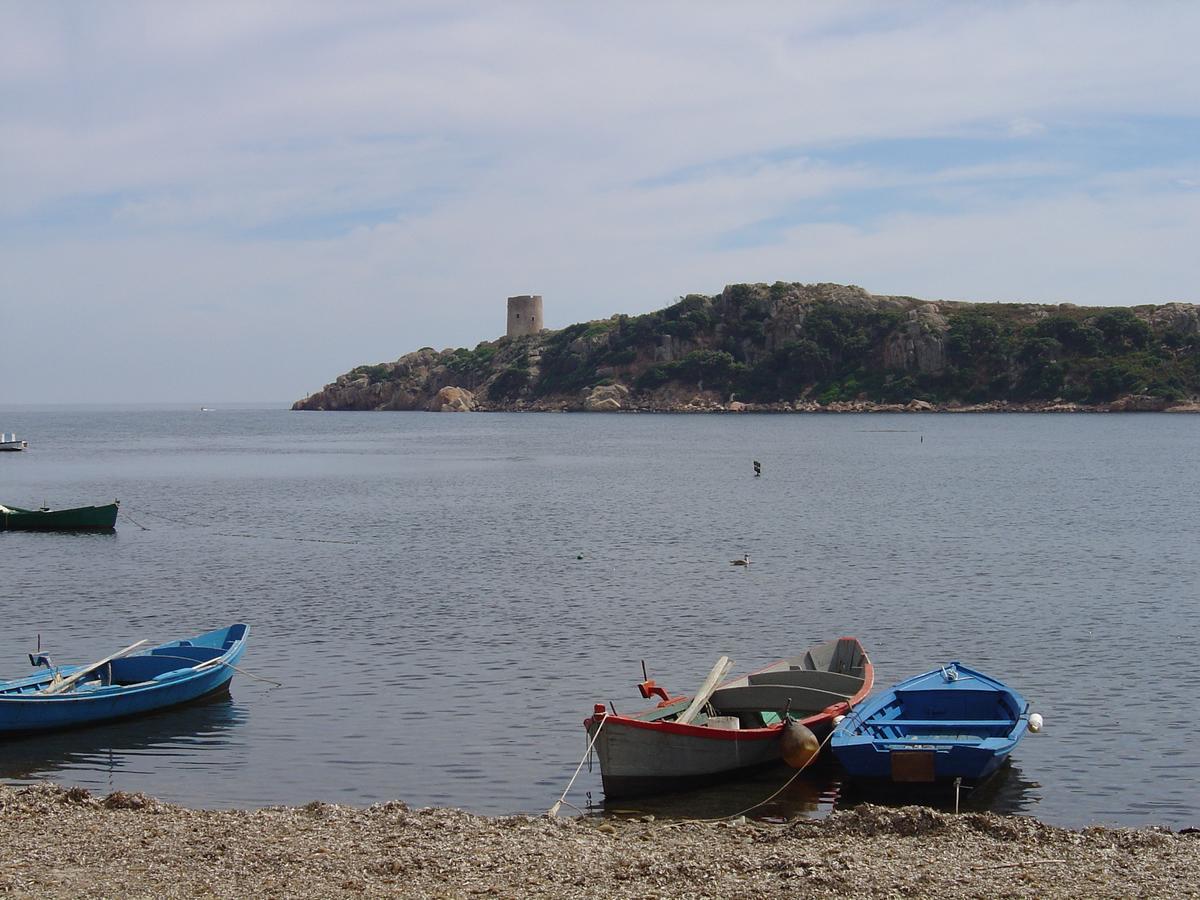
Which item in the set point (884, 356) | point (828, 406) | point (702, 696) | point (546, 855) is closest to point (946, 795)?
point (702, 696)

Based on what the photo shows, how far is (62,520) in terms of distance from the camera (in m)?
45.9

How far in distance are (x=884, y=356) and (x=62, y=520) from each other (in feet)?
478

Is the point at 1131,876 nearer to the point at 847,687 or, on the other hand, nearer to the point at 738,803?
the point at 738,803

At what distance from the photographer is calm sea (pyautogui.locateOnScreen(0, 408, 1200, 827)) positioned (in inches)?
661

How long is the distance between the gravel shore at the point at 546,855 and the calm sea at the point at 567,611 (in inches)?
69.3

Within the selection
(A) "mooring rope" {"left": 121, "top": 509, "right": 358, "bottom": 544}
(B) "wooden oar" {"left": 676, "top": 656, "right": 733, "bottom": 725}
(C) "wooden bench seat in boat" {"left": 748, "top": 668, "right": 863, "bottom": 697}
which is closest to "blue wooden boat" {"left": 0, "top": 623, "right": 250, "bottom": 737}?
(B) "wooden oar" {"left": 676, "top": 656, "right": 733, "bottom": 725}

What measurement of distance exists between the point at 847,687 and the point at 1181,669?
26.6ft

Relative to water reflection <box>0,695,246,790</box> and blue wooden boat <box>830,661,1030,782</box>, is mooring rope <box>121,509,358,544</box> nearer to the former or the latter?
water reflection <box>0,695,246,790</box>

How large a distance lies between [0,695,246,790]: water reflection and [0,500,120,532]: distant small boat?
28.3m

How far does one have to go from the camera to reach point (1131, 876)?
11.5 meters

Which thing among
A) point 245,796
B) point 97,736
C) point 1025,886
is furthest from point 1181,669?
point 97,736

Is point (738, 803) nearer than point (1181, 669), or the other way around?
point (738, 803)

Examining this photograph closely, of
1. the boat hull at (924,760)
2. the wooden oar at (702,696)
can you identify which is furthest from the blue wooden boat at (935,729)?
the wooden oar at (702,696)

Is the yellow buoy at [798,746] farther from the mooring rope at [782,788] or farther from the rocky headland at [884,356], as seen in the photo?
the rocky headland at [884,356]
